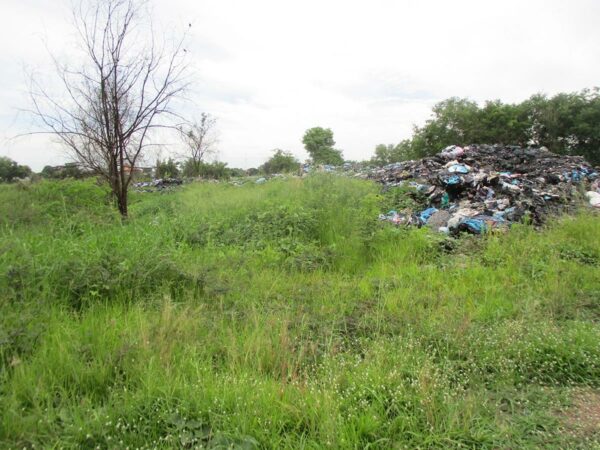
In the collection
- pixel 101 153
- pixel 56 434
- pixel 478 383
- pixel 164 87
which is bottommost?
pixel 478 383

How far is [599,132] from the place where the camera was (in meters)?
19.0

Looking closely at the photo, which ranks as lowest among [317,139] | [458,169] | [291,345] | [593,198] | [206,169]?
[291,345]

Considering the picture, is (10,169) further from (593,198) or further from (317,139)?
(593,198)

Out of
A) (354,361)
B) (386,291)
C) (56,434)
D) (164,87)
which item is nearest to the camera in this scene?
(56,434)

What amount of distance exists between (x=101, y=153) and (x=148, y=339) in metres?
5.18

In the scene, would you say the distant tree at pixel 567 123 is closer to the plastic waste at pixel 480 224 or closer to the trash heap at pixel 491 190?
the trash heap at pixel 491 190

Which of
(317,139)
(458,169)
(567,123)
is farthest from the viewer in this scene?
(317,139)

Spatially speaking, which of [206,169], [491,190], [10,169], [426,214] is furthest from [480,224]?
[10,169]

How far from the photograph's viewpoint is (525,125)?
21391 millimetres

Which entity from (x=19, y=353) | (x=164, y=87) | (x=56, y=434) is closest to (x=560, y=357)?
(x=56, y=434)

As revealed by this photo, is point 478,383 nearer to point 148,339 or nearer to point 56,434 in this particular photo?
point 148,339

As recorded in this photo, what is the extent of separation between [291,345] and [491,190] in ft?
20.1

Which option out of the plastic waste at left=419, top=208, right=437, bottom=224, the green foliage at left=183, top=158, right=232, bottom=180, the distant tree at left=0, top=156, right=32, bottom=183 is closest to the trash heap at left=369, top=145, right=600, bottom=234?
the plastic waste at left=419, top=208, right=437, bottom=224

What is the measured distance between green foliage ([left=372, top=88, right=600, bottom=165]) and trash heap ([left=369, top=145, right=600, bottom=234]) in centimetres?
1320
